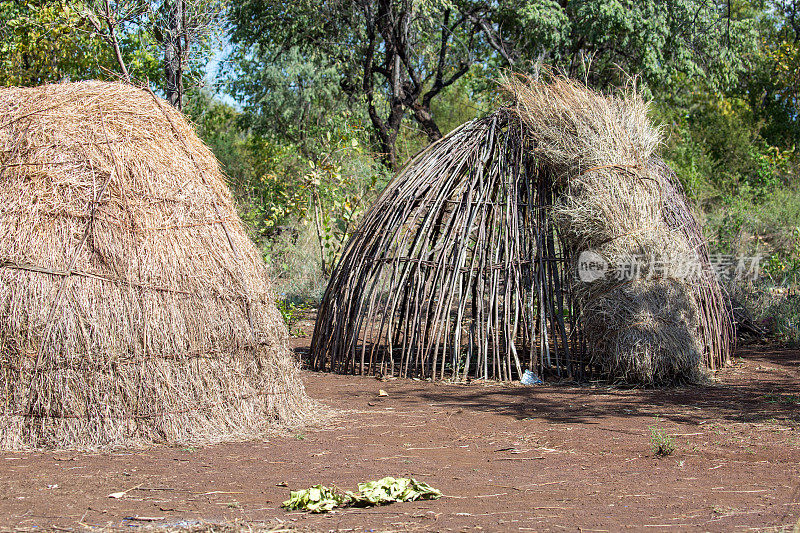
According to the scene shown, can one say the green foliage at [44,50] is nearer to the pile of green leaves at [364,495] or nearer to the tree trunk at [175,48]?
the tree trunk at [175,48]

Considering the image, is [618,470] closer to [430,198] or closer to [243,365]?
[243,365]

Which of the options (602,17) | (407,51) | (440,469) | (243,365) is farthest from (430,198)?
(407,51)

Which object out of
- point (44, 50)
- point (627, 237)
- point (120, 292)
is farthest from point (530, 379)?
point (44, 50)

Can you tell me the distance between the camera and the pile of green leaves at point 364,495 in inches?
147

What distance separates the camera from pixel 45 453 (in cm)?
464

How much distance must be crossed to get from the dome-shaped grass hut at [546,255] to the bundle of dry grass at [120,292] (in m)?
2.07

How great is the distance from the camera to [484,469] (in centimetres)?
448

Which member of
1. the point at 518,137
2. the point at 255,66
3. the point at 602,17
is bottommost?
the point at 518,137

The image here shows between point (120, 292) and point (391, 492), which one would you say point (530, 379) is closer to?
point (391, 492)

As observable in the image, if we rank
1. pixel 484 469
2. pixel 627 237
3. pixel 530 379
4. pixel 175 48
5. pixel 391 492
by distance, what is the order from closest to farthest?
pixel 391 492 < pixel 484 469 < pixel 627 237 < pixel 530 379 < pixel 175 48

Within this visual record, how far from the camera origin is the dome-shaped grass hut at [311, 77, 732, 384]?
676 cm

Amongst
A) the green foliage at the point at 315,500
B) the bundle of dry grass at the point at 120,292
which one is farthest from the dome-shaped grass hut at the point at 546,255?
the green foliage at the point at 315,500

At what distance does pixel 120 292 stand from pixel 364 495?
2.12 m

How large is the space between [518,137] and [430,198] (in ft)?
3.63
